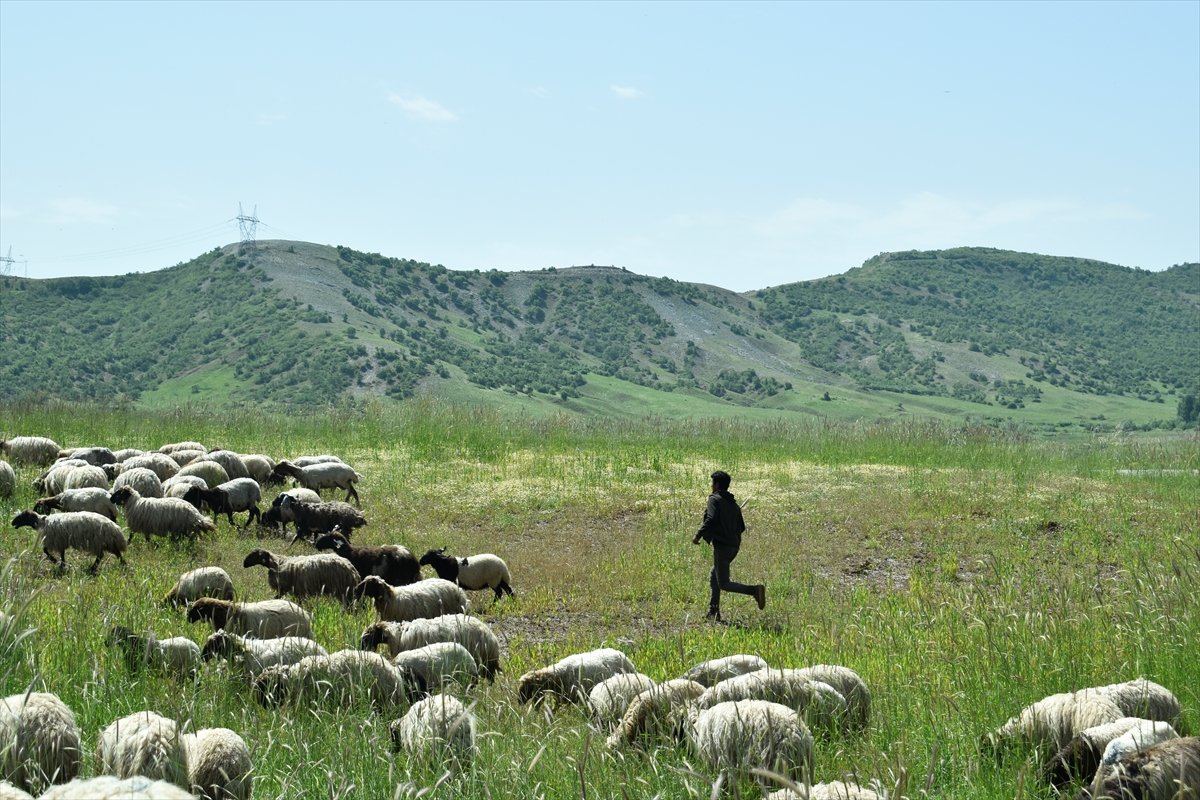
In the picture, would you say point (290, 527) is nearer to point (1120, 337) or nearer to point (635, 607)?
point (635, 607)

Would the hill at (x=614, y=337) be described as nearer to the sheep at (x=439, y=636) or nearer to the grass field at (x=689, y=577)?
the grass field at (x=689, y=577)

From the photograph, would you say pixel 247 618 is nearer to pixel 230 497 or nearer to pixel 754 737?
pixel 754 737

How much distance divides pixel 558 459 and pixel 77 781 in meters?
20.5

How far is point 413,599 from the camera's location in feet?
29.8

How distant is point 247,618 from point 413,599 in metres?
1.69

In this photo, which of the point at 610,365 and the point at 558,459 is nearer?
the point at 558,459

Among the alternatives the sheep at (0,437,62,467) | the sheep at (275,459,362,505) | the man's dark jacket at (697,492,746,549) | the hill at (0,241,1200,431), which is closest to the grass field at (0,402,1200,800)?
the sheep at (275,459,362,505)

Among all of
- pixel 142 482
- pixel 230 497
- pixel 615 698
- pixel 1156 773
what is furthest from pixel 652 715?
pixel 142 482

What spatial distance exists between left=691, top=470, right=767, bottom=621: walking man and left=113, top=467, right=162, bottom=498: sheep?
357 inches

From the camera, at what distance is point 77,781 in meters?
3.01

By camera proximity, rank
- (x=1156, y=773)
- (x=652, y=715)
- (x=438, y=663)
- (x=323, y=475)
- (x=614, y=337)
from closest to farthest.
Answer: (x=1156, y=773) < (x=652, y=715) < (x=438, y=663) < (x=323, y=475) < (x=614, y=337)

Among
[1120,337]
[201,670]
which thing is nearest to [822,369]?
[1120,337]

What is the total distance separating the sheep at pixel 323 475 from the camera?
1712cm

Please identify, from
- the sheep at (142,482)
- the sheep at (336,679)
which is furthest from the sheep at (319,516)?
the sheep at (336,679)
